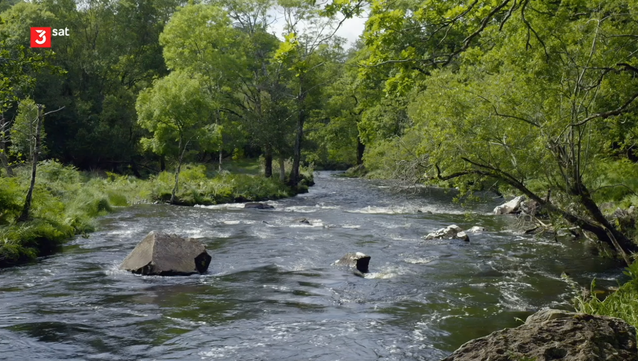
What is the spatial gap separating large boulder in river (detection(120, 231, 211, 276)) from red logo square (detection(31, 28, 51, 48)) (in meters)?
32.8

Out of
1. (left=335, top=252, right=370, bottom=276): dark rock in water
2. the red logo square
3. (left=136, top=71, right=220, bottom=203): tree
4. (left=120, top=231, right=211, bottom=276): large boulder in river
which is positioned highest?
the red logo square

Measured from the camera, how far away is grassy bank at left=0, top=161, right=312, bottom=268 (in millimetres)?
15195

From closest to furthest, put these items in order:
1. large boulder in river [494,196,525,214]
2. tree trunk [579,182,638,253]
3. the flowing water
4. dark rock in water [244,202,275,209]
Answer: the flowing water, tree trunk [579,182,638,253], large boulder in river [494,196,525,214], dark rock in water [244,202,275,209]

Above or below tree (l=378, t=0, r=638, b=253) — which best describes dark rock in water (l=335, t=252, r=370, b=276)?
below

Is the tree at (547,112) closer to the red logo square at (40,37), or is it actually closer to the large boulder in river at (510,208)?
the large boulder in river at (510,208)

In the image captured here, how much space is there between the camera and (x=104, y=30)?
50500 millimetres

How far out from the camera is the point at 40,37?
4069 cm

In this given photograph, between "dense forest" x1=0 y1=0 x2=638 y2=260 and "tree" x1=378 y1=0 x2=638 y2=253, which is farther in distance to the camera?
"tree" x1=378 y1=0 x2=638 y2=253

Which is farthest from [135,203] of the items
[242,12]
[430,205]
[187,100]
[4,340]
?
[4,340]

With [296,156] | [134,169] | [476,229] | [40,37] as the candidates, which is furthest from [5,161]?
[134,169]

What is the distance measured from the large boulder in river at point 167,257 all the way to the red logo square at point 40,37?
108 feet

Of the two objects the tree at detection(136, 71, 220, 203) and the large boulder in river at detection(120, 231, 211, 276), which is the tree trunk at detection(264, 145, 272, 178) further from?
the large boulder in river at detection(120, 231, 211, 276)

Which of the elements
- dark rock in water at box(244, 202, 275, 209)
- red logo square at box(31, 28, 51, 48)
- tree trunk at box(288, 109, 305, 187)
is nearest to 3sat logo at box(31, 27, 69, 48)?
red logo square at box(31, 28, 51, 48)

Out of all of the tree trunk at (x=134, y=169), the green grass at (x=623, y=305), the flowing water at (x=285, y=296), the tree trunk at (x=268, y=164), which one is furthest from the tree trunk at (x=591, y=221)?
the tree trunk at (x=134, y=169)
